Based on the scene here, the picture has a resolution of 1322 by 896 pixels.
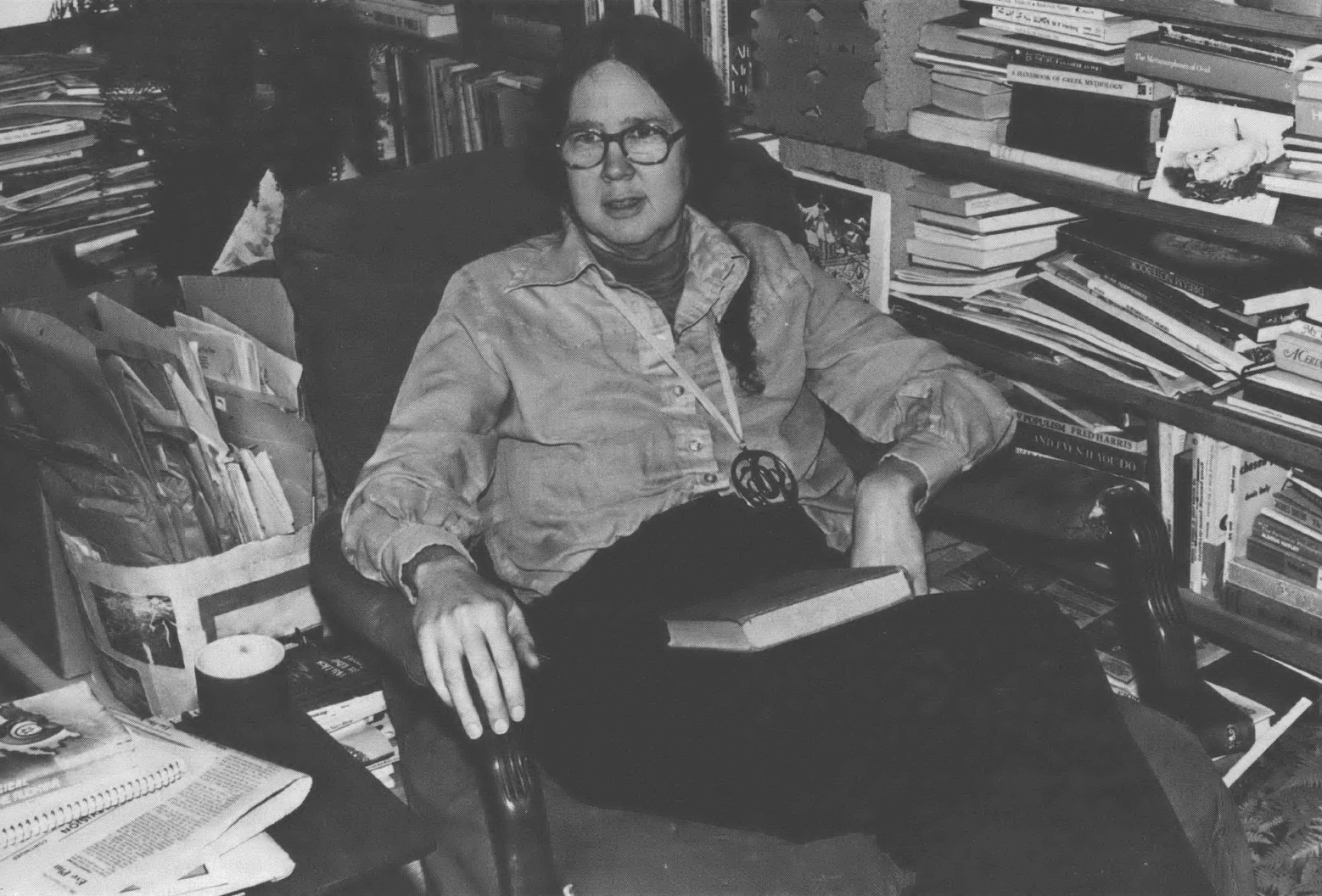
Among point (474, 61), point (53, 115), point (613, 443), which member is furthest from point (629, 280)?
point (53, 115)

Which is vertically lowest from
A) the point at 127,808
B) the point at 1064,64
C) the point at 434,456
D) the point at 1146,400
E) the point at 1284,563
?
the point at 1284,563

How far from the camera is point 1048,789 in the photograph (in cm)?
122

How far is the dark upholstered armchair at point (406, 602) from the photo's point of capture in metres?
1.30

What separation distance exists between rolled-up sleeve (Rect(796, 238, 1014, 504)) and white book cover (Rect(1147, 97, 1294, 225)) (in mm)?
384

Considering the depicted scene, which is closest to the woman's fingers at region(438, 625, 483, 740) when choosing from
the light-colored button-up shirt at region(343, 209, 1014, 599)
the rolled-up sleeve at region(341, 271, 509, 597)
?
the rolled-up sleeve at region(341, 271, 509, 597)

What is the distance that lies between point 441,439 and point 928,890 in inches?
28.8

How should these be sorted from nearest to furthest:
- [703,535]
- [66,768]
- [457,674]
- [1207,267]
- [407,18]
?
1. [457,674]
2. [66,768]
3. [703,535]
4. [1207,267]
5. [407,18]

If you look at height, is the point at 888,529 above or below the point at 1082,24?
below

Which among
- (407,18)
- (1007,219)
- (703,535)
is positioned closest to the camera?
(703,535)

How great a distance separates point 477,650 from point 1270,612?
122 cm

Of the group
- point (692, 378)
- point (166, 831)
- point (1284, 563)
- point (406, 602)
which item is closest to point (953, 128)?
point (692, 378)

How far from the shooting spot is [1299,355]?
1808 mm

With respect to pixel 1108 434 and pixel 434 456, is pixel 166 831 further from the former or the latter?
pixel 1108 434

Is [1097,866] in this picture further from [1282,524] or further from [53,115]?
[53,115]
